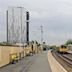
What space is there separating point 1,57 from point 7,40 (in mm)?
40493

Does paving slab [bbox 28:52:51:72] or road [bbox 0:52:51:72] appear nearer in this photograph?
paving slab [bbox 28:52:51:72]

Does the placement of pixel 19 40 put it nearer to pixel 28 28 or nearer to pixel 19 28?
pixel 19 28

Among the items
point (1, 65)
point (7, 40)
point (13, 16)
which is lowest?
point (1, 65)

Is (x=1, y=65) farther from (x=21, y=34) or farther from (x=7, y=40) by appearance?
(x=21, y=34)

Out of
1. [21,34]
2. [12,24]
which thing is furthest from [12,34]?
[21,34]

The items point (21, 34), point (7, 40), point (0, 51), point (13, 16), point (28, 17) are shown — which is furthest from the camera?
point (28, 17)

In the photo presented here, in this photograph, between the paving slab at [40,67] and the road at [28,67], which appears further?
the road at [28,67]

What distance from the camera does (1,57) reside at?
1172 inches

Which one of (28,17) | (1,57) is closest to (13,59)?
(1,57)

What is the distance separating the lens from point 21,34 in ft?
245

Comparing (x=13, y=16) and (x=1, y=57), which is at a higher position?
(x=13, y=16)

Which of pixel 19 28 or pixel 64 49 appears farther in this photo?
pixel 64 49

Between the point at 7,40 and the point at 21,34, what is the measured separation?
560 cm

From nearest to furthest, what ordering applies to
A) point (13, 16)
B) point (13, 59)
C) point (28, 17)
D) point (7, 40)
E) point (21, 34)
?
point (13, 59), point (13, 16), point (7, 40), point (21, 34), point (28, 17)
